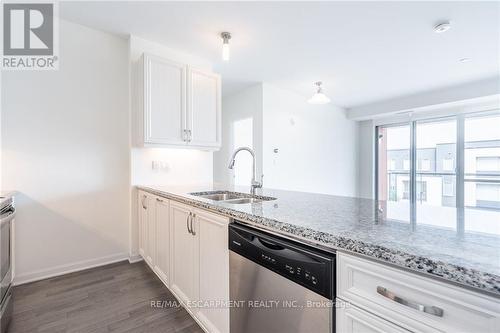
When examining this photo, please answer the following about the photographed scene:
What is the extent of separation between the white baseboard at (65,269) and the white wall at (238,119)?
2149 mm

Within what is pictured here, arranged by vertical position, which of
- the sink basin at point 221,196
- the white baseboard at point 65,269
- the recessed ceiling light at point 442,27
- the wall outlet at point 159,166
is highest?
the recessed ceiling light at point 442,27

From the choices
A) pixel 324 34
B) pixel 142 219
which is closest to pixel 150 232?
pixel 142 219

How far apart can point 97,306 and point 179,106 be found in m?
1.98

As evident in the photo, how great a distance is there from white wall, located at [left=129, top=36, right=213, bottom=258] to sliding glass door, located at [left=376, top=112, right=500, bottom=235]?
352cm

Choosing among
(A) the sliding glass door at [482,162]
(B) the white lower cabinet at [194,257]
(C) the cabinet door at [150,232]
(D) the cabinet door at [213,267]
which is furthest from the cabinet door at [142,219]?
(A) the sliding glass door at [482,162]

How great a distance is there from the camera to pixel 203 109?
2.79m

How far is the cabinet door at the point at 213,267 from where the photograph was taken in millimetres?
1210

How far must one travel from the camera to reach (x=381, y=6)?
210cm

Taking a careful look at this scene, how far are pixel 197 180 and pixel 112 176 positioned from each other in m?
0.97

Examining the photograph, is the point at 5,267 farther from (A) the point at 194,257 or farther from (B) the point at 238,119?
(B) the point at 238,119

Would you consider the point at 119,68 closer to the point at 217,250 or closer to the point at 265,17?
the point at 265,17

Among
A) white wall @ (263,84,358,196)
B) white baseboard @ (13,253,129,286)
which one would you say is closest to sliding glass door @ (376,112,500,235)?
white wall @ (263,84,358,196)

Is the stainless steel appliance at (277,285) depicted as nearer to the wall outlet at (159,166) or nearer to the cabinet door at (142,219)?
the cabinet door at (142,219)

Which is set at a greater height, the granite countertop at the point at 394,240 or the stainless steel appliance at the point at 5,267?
the granite countertop at the point at 394,240
